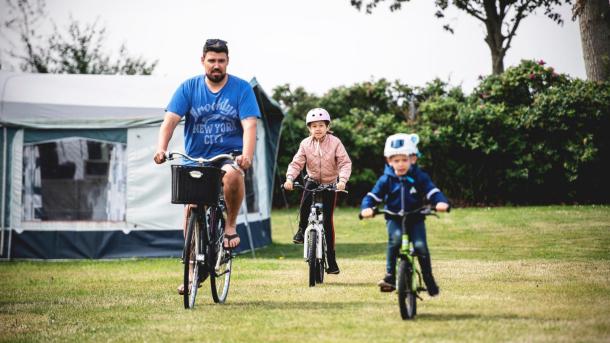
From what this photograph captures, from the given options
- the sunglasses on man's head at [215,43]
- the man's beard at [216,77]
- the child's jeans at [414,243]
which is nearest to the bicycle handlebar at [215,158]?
the man's beard at [216,77]

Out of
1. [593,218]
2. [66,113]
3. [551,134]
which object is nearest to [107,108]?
[66,113]

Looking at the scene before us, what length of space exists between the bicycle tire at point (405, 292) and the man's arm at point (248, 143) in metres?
1.49

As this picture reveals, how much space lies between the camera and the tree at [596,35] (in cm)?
1928

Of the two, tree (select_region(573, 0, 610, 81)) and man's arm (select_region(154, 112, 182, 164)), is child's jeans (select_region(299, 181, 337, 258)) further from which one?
tree (select_region(573, 0, 610, 81))

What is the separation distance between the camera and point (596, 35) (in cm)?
1939

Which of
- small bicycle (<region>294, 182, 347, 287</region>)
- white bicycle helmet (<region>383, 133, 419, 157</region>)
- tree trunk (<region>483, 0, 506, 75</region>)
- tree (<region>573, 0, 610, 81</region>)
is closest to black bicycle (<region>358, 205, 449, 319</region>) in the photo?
white bicycle helmet (<region>383, 133, 419, 157</region>)

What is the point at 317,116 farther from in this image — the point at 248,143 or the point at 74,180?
the point at 74,180

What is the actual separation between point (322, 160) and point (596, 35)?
44.3 ft

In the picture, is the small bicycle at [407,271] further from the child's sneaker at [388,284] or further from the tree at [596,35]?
the tree at [596,35]

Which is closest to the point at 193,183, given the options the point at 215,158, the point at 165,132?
the point at 215,158

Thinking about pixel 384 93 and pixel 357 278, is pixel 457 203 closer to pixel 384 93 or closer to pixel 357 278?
pixel 384 93

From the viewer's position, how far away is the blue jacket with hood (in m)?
5.69

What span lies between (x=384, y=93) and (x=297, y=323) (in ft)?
70.9

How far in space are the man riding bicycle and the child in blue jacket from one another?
51.2 inches
